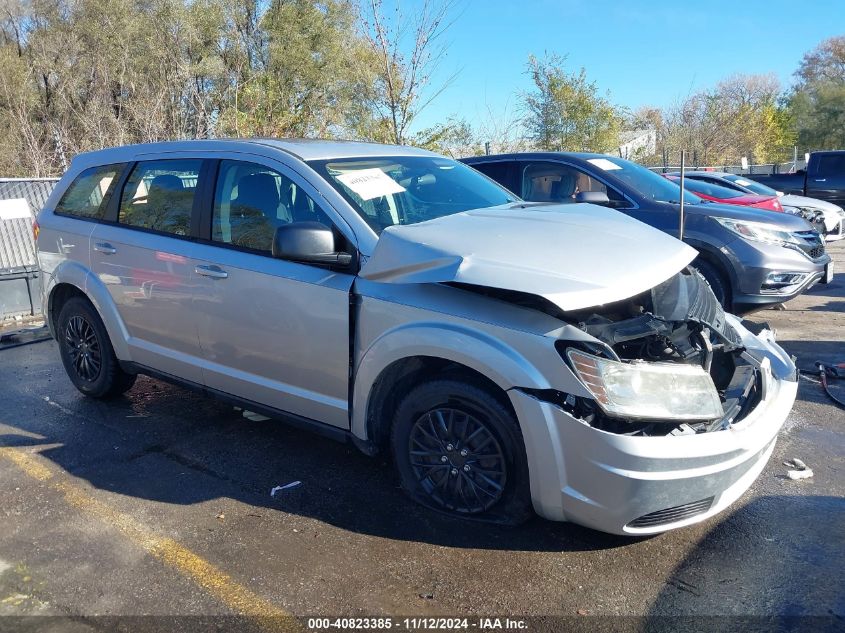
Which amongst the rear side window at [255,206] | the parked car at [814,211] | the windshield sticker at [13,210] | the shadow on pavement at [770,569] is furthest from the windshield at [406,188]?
the parked car at [814,211]

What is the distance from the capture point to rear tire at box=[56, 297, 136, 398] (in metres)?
4.93

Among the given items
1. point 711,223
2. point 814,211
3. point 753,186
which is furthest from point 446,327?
point 753,186

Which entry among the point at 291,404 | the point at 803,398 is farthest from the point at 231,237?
the point at 803,398

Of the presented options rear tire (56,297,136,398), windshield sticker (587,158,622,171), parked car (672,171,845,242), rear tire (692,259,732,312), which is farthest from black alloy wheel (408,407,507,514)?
parked car (672,171,845,242)

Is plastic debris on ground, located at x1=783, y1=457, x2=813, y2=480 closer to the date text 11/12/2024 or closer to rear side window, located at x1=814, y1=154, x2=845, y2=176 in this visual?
the date text 11/12/2024

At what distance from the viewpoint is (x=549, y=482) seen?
114 inches

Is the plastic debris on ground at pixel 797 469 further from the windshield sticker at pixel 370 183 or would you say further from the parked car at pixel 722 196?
the parked car at pixel 722 196

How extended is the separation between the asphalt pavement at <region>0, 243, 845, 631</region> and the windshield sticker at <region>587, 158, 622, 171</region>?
3667mm

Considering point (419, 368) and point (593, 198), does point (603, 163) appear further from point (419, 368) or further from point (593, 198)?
point (419, 368)

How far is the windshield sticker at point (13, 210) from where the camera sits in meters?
8.57

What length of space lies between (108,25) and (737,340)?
77.5ft

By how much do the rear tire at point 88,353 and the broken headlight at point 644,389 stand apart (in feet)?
11.8

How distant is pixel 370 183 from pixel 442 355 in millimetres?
1215

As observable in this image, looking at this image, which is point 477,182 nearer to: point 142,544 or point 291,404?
point 291,404
